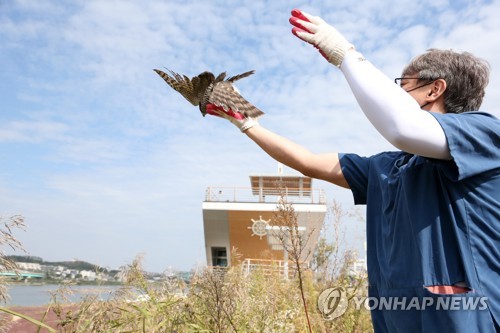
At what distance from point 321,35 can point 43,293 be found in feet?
5.71

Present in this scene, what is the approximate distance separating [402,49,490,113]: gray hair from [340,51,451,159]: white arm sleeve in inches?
16.2

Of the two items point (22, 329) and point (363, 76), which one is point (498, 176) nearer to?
point (363, 76)

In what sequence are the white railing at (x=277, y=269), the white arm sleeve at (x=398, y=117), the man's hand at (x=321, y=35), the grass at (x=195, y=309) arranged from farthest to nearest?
the white railing at (x=277, y=269) → the grass at (x=195, y=309) → the man's hand at (x=321, y=35) → the white arm sleeve at (x=398, y=117)

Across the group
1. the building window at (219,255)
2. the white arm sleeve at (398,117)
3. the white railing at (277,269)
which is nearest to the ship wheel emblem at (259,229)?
the building window at (219,255)

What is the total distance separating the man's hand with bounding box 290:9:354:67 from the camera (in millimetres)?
1347

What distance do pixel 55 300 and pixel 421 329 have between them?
5.33ft

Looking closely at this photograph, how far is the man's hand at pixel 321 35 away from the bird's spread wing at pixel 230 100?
42 cm

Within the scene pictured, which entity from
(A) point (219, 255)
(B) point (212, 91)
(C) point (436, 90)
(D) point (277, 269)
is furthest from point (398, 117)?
(A) point (219, 255)

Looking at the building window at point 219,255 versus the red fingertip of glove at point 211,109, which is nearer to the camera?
the red fingertip of glove at point 211,109

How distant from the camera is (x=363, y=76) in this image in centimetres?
124

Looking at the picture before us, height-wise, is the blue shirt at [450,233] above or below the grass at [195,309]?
above

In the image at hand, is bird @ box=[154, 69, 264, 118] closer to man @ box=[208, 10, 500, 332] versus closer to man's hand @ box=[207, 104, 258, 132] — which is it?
man's hand @ box=[207, 104, 258, 132]

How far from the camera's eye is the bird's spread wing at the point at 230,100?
68.9 inches

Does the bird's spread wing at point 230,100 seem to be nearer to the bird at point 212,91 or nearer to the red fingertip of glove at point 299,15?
the bird at point 212,91
